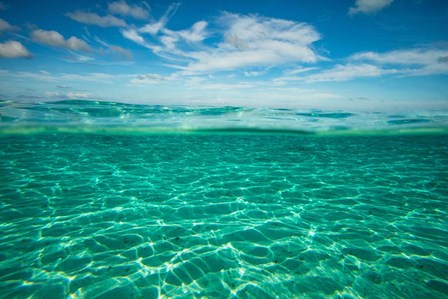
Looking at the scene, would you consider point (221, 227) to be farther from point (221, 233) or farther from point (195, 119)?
point (195, 119)

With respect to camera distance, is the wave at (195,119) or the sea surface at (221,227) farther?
the wave at (195,119)

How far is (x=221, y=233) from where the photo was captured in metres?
5.96

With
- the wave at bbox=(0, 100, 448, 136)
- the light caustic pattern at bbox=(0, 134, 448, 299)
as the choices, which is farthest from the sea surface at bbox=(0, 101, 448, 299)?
the wave at bbox=(0, 100, 448, 136)

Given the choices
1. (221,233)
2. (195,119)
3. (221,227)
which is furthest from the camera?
(195,119)

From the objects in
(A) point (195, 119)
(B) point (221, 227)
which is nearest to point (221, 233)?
(B) point (221, 227)

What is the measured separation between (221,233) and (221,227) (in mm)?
295

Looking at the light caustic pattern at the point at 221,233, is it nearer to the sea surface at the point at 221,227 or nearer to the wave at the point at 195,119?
the sea surface at the point at 221,227

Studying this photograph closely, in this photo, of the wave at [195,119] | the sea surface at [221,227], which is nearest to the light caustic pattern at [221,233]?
the sea surface at [221,227]

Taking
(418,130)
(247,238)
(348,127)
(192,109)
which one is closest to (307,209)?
(247,238)

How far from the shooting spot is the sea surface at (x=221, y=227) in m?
4.34

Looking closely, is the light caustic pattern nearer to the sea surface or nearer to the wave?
the sea surface

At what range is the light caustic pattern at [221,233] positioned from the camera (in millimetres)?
4320

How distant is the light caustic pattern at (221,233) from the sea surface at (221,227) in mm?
31

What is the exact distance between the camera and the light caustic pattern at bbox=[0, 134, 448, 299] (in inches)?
170
